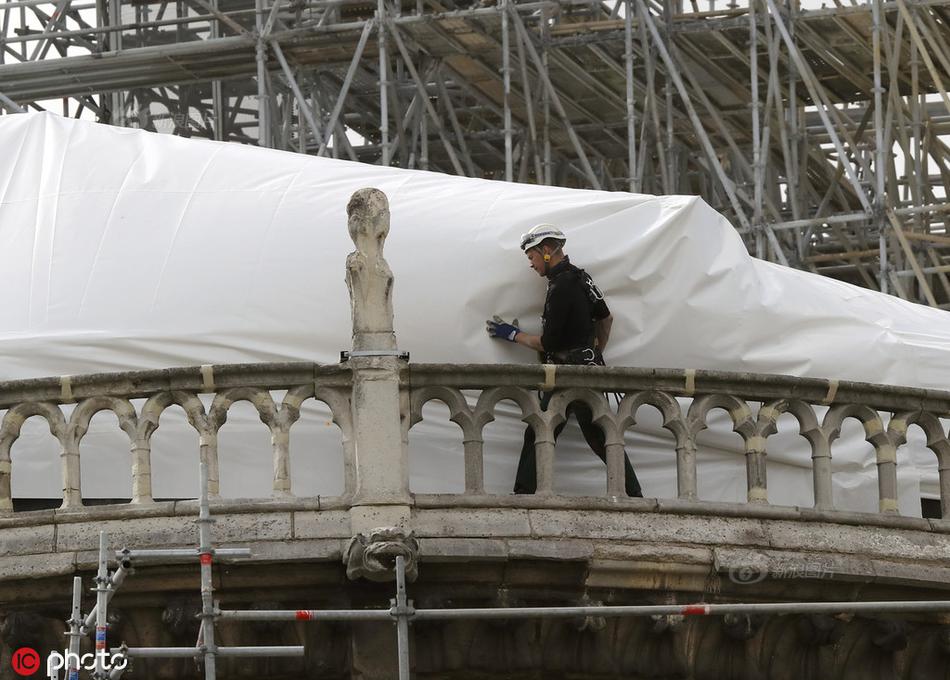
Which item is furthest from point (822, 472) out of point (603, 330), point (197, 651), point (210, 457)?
point (197, 651)

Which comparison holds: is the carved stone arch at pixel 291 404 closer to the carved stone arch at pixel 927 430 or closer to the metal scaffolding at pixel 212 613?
the metal scaffolding at pixel 212 613

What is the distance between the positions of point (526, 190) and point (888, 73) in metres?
12.2

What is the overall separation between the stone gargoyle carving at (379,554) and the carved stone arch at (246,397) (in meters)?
0.87

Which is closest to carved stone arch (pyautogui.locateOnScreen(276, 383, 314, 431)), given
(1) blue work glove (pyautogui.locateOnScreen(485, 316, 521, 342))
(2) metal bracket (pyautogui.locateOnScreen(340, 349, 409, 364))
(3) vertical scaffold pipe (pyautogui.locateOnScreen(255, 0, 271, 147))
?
(2) metal bracket (pyautogui.locateOnScreen(340, 349, 409, 364))

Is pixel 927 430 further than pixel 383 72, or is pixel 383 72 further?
Result: pixel 383 72

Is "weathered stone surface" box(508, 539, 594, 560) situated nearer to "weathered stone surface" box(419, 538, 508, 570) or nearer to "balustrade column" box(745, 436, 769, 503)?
"weathered stone surface" box(419, 538, 508, 570)

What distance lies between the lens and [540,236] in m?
12.8

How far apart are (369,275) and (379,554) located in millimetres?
1486

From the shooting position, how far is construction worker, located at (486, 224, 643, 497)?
12609 millimetres

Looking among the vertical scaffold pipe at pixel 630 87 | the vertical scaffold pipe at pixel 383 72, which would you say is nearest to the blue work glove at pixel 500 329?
the vertical scaffold pipe at pixel 630 87

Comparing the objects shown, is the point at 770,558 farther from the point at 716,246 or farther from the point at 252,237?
the point at 252,237

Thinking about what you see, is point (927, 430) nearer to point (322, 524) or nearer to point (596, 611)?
point (596, 611)

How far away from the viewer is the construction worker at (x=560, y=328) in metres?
12.6

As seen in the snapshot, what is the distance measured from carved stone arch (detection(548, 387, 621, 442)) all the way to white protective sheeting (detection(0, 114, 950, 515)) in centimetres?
59
